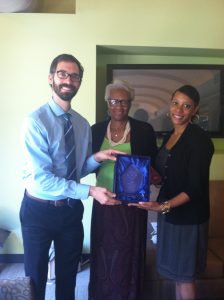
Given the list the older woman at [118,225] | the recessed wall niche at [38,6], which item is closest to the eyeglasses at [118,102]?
the older woman at [118,225]

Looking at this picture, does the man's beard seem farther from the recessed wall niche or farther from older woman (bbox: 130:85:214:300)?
the recessed wall niche

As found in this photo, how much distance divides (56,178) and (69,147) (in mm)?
189

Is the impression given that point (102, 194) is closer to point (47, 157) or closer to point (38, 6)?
point (47, 157)

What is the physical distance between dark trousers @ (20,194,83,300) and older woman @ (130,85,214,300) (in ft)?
1.29

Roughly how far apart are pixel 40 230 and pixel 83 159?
44cm

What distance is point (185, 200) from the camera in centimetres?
170

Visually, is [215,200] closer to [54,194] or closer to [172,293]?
[172,293]

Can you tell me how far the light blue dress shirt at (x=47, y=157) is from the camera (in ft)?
4.92

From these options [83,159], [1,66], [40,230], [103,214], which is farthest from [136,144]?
[1,66]

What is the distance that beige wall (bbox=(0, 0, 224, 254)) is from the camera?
269 cm

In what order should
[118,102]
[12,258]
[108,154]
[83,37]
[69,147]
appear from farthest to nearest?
[12,258]
[83,37]
[118,102]
[108,154]
[69,147]

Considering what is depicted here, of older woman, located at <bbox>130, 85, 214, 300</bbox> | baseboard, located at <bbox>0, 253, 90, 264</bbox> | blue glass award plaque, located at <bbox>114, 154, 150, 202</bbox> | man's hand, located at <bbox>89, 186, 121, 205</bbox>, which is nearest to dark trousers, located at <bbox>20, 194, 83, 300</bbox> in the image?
man's hand, located at <bbox>89, 186, 121, 205</bbox>

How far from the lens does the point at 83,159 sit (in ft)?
5.70

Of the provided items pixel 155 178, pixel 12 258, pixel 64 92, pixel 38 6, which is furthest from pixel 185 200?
pixel 38 6
